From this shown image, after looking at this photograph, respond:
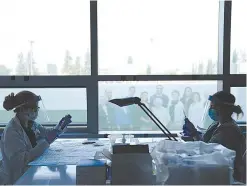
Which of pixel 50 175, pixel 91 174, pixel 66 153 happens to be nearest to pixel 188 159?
pixel 91 174

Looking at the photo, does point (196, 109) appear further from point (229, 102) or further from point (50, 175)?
point (50, 175)

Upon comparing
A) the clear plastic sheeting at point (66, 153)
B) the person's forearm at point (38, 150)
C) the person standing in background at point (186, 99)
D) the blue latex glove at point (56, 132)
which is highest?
the person standing in background at point (186, 99)

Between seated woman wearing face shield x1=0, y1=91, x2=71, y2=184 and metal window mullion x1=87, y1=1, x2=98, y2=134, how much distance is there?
74 cm

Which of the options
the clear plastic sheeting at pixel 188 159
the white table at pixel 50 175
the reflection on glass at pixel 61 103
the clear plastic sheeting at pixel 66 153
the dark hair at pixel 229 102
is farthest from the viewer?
the reflection on glass at pixel 61 103

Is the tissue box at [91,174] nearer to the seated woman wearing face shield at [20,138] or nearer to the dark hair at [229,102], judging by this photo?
the seated woman wearing face shield at [20,138]

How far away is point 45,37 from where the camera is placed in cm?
297

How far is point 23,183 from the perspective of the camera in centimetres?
140

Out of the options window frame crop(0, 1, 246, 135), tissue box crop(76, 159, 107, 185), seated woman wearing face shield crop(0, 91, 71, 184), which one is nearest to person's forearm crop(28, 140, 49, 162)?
seated woman wearing face shield crop(0, 91, 71, 184)

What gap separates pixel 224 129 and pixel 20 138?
1.36 metres

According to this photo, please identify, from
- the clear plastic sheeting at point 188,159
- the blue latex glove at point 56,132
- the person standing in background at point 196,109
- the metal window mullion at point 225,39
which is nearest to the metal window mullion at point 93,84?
the blue latex glove at point 56,132

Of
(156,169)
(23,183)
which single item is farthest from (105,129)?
(156,169)

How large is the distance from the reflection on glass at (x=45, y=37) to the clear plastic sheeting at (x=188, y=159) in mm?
1855

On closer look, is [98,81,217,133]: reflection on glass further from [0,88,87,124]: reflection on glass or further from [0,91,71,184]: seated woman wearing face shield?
[0,91,71,184]: seated woman wearing face shield

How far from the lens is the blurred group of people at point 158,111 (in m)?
3.06
